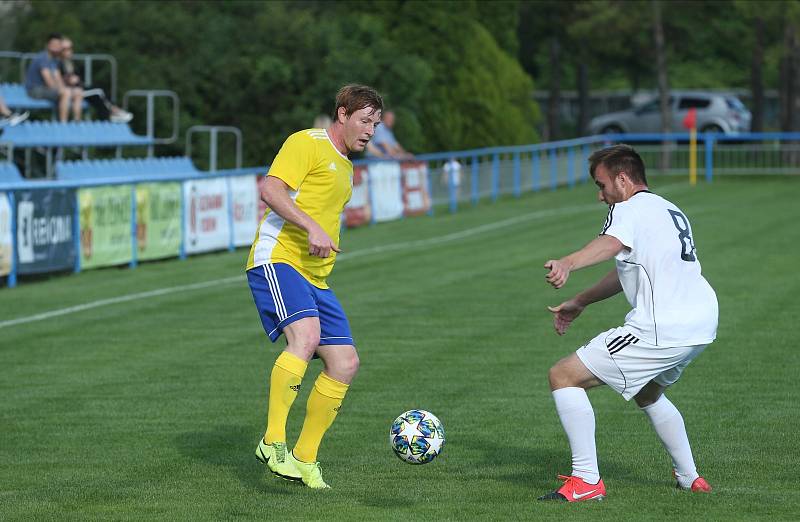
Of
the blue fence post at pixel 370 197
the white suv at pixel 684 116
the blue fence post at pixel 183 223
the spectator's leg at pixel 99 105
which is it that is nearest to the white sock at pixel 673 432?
the blue fence post at pixel 183 223

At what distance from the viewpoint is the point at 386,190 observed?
95.1 ft

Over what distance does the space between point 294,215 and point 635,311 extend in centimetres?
170

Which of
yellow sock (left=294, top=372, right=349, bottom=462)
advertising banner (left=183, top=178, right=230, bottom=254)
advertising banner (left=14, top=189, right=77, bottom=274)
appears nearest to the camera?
yellow sock (left=294, top=372, right=349, bottom=462)

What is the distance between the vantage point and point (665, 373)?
7.60 m

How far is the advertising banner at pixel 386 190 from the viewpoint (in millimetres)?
28500

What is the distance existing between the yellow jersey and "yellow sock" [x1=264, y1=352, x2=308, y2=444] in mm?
460

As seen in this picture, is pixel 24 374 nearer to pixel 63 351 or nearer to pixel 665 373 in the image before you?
pixel 63 351

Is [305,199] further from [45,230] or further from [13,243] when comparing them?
[45,230]

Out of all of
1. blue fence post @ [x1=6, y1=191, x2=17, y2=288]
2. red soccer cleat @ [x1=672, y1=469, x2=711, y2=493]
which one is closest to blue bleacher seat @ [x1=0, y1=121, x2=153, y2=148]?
blue fence post @ [x1=6, y1=191, x2=17, y2=288]

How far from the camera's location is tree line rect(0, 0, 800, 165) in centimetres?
3809

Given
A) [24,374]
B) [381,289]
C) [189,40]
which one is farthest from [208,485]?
[189,40]

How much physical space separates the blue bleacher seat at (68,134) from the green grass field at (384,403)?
7.44 meters

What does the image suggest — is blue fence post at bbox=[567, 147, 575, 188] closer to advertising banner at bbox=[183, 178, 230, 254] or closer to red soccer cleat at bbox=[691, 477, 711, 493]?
advertising banner at bbox=[183, 178, 230, 254]

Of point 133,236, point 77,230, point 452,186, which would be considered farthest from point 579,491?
Result: point 452,186
